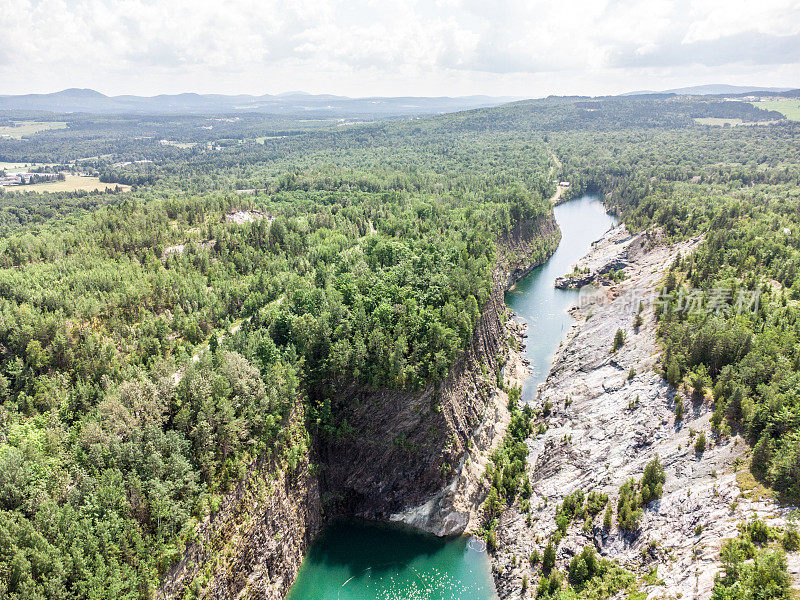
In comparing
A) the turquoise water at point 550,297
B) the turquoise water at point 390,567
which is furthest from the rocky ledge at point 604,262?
the turquoise water at point 390,567

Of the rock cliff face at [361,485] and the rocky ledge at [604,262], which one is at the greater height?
the rocky ledge at [604,262]

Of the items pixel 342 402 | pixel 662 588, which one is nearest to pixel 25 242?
pixel 342 402

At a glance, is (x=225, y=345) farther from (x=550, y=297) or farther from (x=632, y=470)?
(x=550, y=297)

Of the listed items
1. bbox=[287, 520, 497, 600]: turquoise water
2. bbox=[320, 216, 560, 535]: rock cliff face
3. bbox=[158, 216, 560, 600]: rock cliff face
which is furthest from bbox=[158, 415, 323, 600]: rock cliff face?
bbox=[320, 216, 560, 535]: rock cliff face

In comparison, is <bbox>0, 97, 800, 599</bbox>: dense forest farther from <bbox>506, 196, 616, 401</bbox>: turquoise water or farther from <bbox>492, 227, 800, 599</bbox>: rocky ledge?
<bbox>506, 196, 616, 401</bbox>: turquoise water

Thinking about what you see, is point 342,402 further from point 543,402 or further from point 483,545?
point 543,402

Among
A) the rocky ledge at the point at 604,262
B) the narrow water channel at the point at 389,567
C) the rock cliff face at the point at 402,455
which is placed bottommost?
the narrow water channel at the point at 389,567

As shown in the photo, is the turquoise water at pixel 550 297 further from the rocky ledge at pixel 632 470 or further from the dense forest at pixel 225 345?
the dense forest at pixel 225 345
